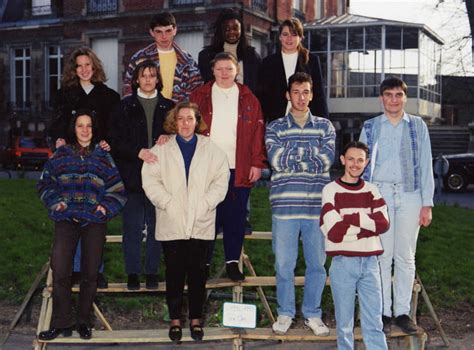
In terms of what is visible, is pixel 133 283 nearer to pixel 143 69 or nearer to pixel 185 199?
pixel 185 199

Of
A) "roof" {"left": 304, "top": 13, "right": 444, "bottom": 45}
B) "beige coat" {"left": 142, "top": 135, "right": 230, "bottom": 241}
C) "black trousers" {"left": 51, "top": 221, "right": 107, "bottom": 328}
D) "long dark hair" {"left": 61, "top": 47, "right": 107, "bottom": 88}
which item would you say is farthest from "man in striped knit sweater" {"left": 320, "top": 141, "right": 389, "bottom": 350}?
"roof" {"left": 304, "top": 13, "right": 444, "bottom": 45}

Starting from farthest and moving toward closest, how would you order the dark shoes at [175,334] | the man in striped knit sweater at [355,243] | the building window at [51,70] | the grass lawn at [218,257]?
the building window at [51,70], the grass lawn at [218,257], the dark shoes at [175,334], the man in striped knit sweater at [355,243]

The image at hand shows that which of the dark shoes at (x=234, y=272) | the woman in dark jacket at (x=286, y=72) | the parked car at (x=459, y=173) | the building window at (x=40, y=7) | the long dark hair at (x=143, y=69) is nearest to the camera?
the long dark hair at (x=143, y=69)

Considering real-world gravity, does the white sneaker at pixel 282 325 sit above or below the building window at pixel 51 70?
below

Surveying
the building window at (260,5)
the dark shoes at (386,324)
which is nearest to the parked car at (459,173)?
the building window at (260,5)

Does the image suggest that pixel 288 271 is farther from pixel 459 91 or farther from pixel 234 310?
pixel 459 91

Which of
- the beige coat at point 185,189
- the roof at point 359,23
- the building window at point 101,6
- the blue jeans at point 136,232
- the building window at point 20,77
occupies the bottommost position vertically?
the blue jeans at point 136,232

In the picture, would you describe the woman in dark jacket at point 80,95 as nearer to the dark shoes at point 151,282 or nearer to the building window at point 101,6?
the dark shoes at point 151,282

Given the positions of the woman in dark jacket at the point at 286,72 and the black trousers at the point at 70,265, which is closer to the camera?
the black trousers at the point at 70,265

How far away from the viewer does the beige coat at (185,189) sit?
5254mm

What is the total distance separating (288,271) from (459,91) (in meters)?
43.6

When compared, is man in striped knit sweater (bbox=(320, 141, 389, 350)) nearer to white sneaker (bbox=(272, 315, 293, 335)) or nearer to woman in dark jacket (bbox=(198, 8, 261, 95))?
white sneaker (bbox=(272, 315, 293, 335))

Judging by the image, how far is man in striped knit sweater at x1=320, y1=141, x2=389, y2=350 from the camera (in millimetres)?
4965

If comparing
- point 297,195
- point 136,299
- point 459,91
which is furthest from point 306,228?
point 459,91
